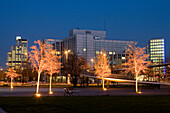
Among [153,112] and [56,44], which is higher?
[56,44]

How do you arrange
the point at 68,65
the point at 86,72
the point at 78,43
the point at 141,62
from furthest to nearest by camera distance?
the point at 78,43
the point at 68,65
the point at 86,72
the point at 141,62

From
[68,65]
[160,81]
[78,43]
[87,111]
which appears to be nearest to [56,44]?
[78,43]

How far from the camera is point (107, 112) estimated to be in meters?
15.5

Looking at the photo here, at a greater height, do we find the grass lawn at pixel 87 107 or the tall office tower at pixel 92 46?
the tall office tower at pixel 92 46

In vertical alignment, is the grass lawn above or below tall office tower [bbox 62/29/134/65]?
below

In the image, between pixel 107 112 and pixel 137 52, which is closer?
pixel 107 112

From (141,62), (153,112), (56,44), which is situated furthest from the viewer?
(56,44)

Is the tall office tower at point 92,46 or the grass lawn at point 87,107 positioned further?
the tall office tower at point 92,46

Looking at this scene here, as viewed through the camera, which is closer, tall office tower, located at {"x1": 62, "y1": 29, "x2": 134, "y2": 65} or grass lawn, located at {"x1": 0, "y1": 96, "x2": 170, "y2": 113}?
grass lawn, located at {"x1": 0, "y1": 96, "x2": 170, "y2": 113}

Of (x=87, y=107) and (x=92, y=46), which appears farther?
(x=92, y=46)

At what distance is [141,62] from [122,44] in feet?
373

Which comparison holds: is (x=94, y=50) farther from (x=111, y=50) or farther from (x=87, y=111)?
(x=87, y=111)

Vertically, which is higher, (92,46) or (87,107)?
(92,46)

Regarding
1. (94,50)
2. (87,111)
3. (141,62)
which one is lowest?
(87,111)
